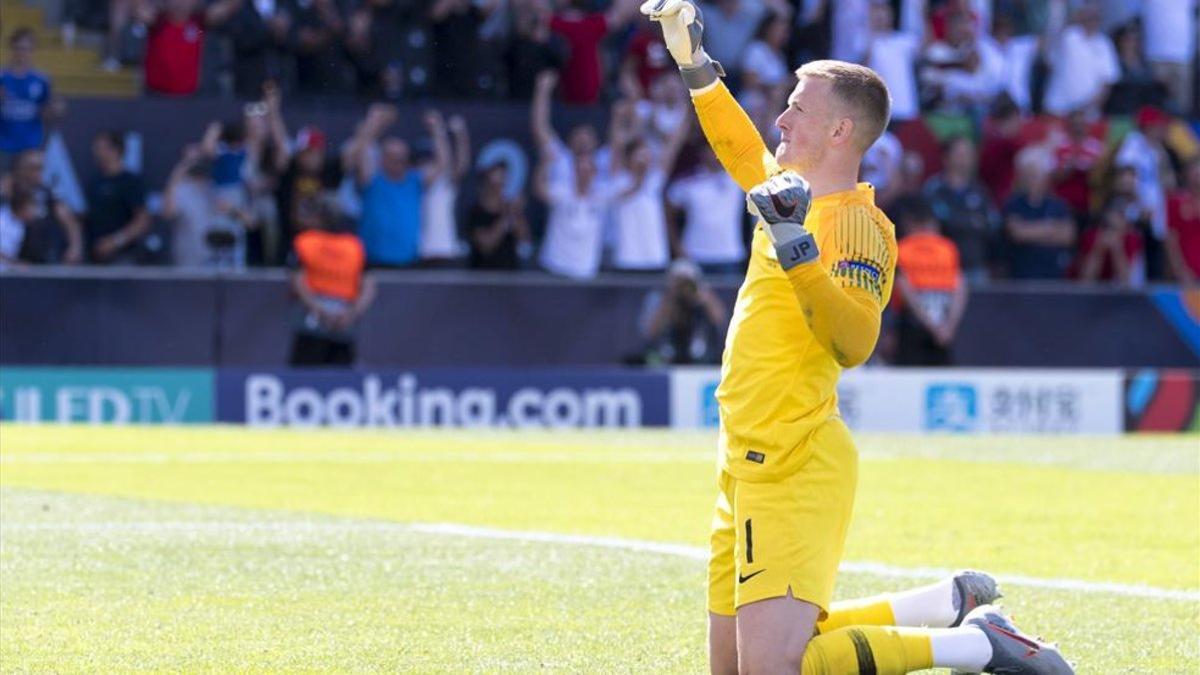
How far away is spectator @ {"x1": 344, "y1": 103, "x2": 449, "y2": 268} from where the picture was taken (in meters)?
20.6

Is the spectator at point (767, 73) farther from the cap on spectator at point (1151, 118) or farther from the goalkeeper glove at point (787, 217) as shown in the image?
the goalkeeper glove at point (787, 217)

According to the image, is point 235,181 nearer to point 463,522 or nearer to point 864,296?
point 463,522

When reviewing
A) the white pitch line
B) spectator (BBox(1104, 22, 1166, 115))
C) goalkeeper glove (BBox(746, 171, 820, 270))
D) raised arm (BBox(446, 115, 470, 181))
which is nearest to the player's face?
goalkeeper glove (BBox(746, 171, 820, 270))

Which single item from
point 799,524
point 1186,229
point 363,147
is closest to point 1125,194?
point 1186,229

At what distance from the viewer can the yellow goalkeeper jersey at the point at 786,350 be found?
5973 millimetres

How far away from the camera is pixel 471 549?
10516mm

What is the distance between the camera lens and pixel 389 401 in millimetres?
20812

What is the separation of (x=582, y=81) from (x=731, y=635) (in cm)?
1662

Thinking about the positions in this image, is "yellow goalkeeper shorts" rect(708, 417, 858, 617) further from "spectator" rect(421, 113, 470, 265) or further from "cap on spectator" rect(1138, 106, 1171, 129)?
"cap on spectator" rect(1138, 106, 1171, 129)

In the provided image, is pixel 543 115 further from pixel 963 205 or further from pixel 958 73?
pixel 958 73

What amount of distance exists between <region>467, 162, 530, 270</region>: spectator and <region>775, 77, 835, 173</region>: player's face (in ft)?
49.7

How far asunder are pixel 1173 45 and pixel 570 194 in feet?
28.3

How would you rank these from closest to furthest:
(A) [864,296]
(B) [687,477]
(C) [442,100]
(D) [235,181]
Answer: (A) [864,296], (B) [687,477], (D) [235,181], (C) [442,100]

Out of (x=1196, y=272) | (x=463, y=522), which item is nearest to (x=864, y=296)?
(x=463, y=522)
